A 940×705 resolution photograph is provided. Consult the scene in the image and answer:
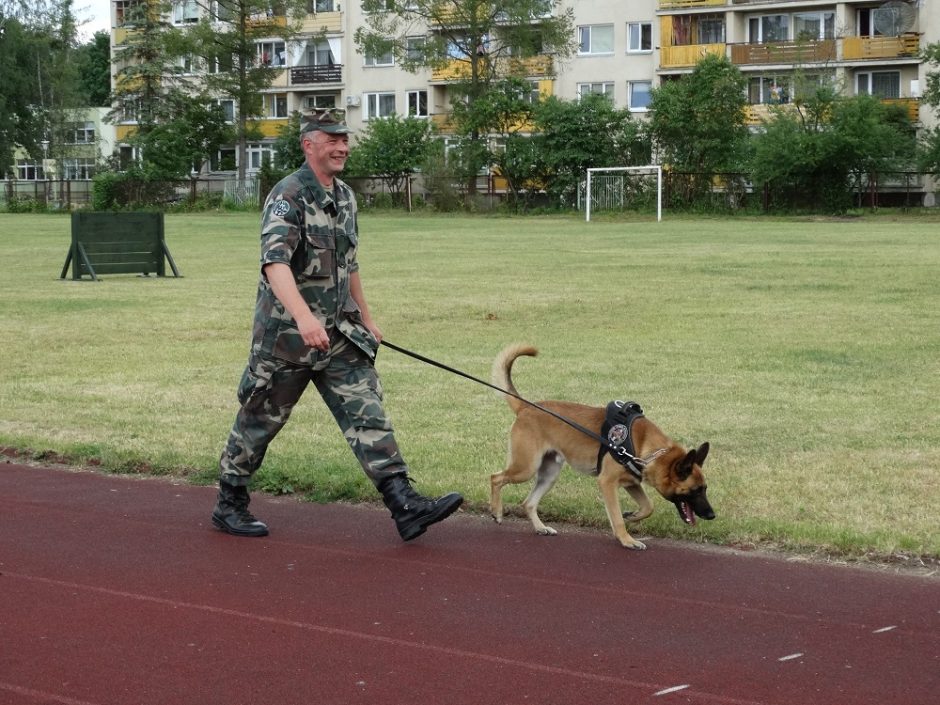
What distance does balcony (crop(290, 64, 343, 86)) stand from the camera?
278 ft

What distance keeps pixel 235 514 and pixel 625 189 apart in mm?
53820

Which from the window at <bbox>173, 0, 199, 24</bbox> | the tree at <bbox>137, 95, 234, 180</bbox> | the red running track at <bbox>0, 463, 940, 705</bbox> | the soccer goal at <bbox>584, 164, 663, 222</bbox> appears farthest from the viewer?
the window at <bbox>173, 0, 199, 24</bbox>

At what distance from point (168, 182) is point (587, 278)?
50.6 meters

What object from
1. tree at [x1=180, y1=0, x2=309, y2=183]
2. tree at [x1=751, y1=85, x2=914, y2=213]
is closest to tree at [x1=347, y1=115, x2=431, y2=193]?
tree at [x1=180, y1=0, x2=309, y2=183]

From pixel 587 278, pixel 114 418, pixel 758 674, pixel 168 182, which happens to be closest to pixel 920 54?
pixel 168 182

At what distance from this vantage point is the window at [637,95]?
244 ft

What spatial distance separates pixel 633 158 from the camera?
63844 mm

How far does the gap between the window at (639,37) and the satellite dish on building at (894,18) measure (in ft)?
41.1

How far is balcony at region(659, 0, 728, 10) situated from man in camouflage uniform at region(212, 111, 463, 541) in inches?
2618

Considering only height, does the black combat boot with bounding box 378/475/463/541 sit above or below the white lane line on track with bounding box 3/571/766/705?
above

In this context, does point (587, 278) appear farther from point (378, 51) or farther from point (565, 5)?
point (565, 5)

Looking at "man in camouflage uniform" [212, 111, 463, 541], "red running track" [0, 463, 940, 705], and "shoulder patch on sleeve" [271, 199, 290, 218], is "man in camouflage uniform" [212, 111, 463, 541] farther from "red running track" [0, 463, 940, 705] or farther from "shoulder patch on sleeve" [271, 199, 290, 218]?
"red running track" [0, 463, 940, 705]

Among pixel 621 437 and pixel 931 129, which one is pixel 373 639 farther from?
pixel 931 129

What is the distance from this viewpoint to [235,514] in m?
7.28
